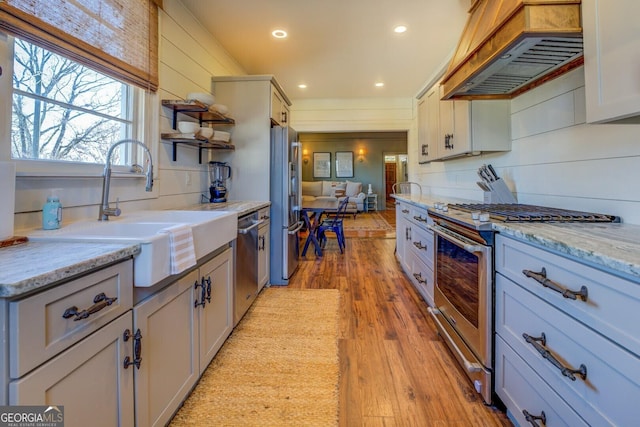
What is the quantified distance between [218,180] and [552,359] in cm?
285

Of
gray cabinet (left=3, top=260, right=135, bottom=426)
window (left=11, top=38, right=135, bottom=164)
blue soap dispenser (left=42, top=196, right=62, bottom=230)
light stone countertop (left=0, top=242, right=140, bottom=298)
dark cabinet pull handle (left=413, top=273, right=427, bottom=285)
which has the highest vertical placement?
window (left=11, top=38, right=135, bottom=164)

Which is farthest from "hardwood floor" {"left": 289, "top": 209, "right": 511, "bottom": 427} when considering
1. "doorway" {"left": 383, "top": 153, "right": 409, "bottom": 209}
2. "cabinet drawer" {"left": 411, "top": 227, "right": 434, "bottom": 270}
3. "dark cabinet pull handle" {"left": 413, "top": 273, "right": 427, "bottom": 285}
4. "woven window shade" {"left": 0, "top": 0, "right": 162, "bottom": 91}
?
"doorway" {"left": 383, "top": 153, "right": 409, "bottom": 209}

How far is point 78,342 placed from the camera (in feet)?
2.83

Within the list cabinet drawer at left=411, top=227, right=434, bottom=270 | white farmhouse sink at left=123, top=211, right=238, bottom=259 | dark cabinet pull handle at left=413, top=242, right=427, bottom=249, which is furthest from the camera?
dark cabinet pull handle at left=413, top=242, right=427, bottom=249

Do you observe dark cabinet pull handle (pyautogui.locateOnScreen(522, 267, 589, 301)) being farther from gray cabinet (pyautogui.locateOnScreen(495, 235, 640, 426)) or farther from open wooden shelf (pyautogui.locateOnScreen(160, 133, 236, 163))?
open wooden shelf (pyautogui.locateOnScreen(160, 133, 236, 163))

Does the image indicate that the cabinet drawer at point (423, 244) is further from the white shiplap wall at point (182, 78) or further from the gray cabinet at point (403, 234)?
the white shiplap wall at point (182, 78)

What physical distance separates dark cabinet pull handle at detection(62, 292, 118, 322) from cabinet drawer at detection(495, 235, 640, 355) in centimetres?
146

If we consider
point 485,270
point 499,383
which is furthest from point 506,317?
point 499,383

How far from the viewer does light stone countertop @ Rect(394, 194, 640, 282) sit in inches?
31.8

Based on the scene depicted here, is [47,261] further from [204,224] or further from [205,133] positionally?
[205,133]

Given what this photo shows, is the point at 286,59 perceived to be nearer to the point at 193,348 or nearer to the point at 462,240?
the point at 462,240

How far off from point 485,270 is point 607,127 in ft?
3.10

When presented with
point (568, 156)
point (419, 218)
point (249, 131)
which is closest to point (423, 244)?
point (419, 218)

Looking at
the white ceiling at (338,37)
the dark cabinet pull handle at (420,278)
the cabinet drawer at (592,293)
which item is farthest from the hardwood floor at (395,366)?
the white ceiling at (338,37)
